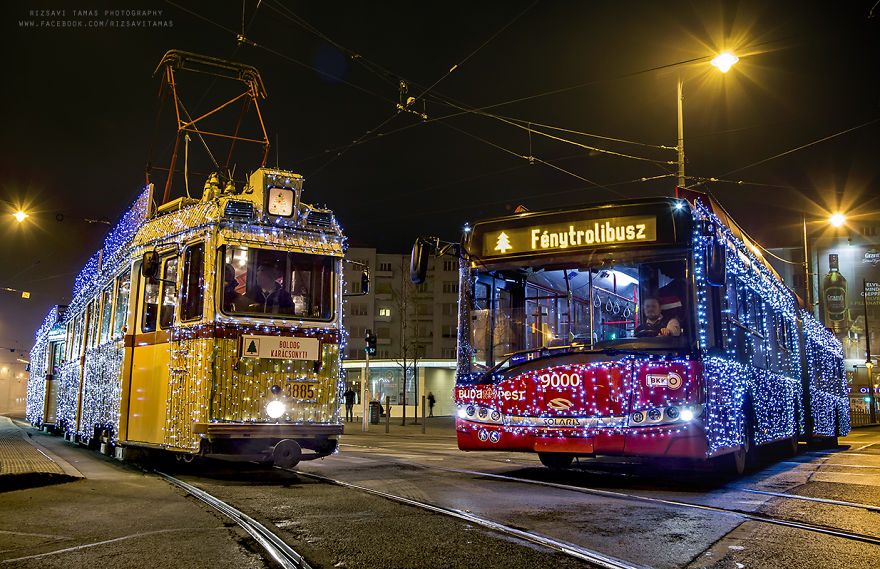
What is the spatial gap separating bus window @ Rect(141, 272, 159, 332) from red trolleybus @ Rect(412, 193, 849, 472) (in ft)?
12.3

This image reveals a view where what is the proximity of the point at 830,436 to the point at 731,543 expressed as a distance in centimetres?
1625

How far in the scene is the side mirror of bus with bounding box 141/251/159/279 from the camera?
30.9ft

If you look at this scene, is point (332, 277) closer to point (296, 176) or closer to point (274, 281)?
point (274, 281)

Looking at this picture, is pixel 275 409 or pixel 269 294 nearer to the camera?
pixel 275 409

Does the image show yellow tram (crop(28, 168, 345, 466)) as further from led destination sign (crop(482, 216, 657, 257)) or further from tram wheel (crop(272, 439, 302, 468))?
led destination sign (crop(482, 216, 657, 257))

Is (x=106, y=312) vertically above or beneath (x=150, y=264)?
beneath

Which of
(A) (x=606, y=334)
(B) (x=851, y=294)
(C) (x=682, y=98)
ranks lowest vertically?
(A) (x=606, y=334)

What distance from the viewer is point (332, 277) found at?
10.2 meters

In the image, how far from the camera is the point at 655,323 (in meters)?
8.63

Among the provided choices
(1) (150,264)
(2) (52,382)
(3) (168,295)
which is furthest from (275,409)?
(2) (52,382)

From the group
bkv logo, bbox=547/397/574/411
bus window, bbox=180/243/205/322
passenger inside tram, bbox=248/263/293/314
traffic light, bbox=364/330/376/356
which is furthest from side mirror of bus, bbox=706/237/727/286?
traffic light, bbox=364/330/376/356

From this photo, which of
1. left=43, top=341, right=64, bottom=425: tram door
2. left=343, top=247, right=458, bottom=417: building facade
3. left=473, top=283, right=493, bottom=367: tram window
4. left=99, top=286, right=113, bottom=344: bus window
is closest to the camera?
left=473, top=283, right=493, bottom=367: tram window

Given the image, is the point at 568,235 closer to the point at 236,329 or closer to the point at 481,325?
the point at 481,325

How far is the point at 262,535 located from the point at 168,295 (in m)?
5.25
